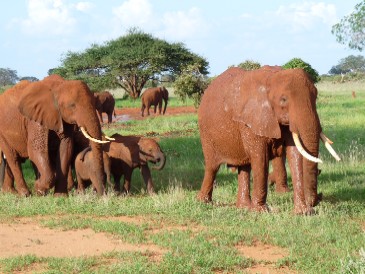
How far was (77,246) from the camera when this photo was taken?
742 centimetres

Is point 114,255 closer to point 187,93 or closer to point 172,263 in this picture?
point 172,263

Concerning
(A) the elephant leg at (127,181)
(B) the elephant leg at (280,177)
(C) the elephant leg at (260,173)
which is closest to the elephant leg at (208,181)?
(C) the elephant leg at (260,173)

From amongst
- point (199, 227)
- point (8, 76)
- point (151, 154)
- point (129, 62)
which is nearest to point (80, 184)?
point (151, 154)

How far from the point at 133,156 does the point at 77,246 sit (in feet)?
11.7

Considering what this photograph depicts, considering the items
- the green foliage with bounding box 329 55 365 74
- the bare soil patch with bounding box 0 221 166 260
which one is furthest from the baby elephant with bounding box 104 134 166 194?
the green foliage with bounding box 329 55 365 74

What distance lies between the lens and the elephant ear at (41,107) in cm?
1069

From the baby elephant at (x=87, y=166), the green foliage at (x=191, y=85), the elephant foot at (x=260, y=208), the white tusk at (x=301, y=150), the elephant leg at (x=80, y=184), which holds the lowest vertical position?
the elephant foot at (x=260, y=208)

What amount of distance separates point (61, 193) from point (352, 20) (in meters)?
35.2

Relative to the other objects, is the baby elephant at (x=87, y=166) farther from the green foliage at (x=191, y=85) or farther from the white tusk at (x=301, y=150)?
the green foliage at (x=191, y=85)

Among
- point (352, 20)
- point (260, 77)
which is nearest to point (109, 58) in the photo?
point (352, 20)

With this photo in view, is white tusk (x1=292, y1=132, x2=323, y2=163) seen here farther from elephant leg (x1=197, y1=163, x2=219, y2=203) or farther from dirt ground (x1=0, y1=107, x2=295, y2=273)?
elephant leg (x1=197, y1=163, x2=219, y2=203)

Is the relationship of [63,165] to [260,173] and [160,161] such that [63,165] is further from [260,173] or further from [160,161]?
[260,173]

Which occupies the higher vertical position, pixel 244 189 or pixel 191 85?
pixel 191 85

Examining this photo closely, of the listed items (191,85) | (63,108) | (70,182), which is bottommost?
(70,182)
